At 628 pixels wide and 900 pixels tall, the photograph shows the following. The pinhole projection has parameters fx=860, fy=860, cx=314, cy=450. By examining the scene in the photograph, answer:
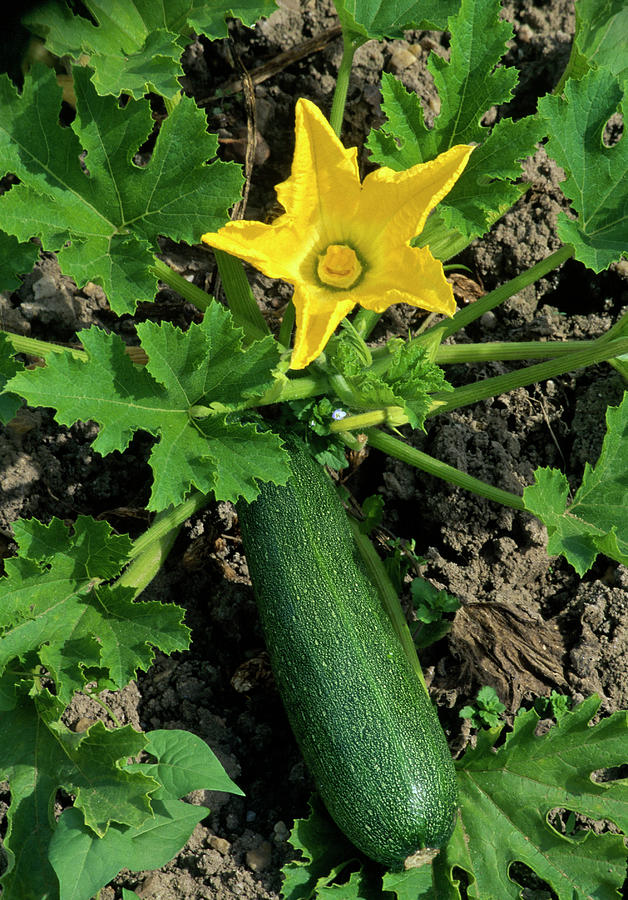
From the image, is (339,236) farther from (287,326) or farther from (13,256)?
(13,256)

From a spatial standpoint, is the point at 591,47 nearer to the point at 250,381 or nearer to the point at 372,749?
the point at 250,381

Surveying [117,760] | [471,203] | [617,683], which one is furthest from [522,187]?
[117,760]

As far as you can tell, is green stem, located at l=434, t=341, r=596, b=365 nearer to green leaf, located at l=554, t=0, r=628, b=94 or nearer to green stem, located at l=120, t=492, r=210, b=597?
green leaf, located at l=554, t=0, r=628, b=94

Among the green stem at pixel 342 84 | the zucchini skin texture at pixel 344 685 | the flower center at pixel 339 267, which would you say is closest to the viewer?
the flower center at pixel 339 267

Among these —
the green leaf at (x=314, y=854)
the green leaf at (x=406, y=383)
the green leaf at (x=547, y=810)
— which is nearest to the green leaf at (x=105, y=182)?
the green leaf at (x=406, y=383)

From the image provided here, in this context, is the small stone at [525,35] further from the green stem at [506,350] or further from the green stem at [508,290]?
the green stem at [506,350]

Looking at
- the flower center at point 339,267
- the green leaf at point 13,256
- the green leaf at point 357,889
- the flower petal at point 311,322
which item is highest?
the green leaf at point 13,256

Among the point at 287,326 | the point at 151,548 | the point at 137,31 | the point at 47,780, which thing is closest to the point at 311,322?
the point at 287,326
